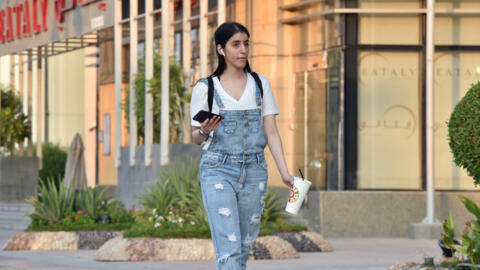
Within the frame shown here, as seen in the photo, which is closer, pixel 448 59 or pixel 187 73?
pixel 448 59

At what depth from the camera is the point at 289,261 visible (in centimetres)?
1298

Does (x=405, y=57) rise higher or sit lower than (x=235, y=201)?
higher

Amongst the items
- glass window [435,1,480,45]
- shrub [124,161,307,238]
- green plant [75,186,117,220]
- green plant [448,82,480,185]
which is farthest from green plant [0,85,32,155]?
green plant [448,82,480,185]

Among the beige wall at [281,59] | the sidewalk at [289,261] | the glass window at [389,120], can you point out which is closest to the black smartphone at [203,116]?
the sidewalk at [289,261]

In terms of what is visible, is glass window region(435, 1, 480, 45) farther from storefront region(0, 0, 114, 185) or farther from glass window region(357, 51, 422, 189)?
storefront region(0, 0, 114, 185)

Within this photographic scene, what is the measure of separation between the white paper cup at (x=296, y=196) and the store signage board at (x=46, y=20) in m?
19.2

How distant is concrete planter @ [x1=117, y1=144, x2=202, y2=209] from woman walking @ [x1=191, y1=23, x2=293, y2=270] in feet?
43.5

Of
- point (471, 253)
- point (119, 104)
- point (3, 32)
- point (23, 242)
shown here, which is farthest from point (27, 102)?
point (471, 253)

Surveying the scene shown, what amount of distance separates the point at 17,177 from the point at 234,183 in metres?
26.0

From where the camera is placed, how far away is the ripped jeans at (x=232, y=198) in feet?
21.4

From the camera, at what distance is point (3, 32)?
3316 cm

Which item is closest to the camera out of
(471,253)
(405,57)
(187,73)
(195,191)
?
(471,253)

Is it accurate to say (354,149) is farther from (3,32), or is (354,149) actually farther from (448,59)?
(3,32)

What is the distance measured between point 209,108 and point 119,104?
1651 centimetres
